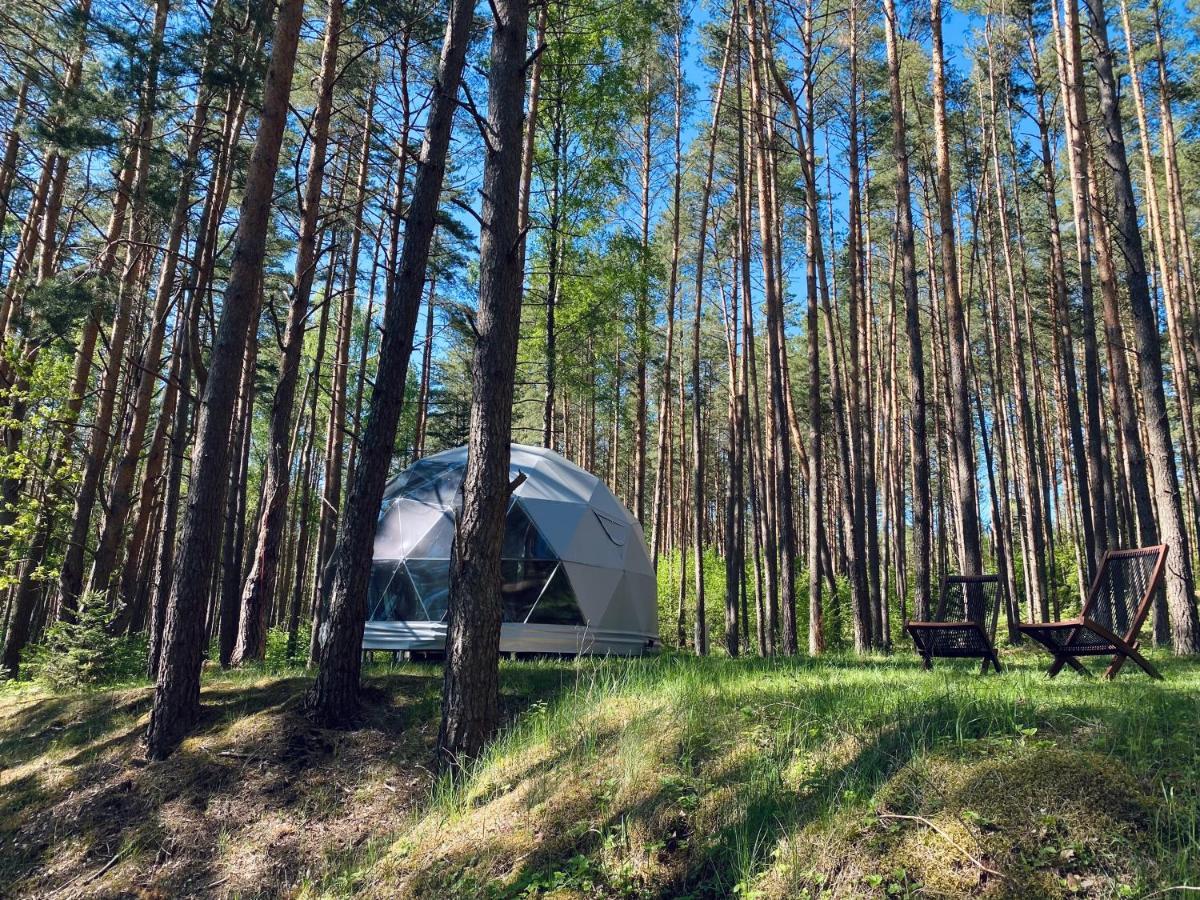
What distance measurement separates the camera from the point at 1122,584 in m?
6.28

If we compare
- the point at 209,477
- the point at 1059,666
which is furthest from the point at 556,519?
the point at 1059,666

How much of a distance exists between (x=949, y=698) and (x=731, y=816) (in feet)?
4.91

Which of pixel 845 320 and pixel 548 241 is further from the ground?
pixel 845 320

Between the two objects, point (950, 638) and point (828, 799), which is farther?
point (950, 638)

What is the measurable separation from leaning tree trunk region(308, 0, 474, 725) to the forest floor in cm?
43

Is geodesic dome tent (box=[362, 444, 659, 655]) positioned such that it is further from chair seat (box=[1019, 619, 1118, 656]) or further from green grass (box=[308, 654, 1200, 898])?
chair seat (box=[1019, 619, 1118, 656])

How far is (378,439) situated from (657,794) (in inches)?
148

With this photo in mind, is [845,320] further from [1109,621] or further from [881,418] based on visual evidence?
[1109,621]

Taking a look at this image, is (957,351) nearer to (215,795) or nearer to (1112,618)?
(1112,618)

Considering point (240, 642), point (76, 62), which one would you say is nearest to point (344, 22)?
point (76, 62)

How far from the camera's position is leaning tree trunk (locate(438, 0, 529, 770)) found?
4945 millimetres

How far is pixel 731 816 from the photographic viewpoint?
349 cm

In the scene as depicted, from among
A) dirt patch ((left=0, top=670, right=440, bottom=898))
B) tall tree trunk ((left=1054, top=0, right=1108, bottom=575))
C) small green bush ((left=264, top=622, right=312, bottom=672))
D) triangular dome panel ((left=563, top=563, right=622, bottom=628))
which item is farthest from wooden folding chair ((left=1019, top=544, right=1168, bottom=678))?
small green bush ((left=264, top=622, right=312, bottom=672))

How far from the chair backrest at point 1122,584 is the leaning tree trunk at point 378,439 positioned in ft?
17.9
